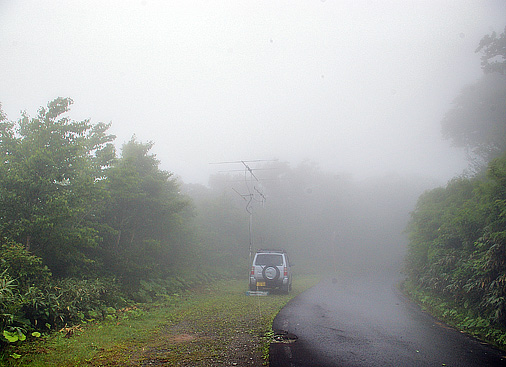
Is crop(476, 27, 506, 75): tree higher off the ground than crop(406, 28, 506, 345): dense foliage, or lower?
higher

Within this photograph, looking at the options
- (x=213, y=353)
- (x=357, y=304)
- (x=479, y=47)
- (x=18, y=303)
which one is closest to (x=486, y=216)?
(x=357, y=304)

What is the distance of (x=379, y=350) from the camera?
5.74 m

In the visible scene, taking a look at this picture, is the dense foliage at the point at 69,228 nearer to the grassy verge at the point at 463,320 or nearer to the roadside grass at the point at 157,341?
the roadside grass at the point at 157,341

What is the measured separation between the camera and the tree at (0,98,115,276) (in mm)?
8781

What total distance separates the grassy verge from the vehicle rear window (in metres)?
6.12

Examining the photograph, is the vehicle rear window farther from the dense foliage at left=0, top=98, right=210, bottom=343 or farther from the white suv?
the dense foliage at left=0, top=98, right=210, bottom=343

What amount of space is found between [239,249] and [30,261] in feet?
68.4

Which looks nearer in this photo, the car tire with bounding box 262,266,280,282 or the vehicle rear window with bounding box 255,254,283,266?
the car tire with bounding box 262,266,280,282

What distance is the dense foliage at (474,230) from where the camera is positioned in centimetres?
838

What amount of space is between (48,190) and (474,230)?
1411 cm

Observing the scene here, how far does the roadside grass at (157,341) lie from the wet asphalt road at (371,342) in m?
0.54

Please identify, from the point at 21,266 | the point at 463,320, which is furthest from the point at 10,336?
the point at 463,320

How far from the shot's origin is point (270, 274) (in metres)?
14.3

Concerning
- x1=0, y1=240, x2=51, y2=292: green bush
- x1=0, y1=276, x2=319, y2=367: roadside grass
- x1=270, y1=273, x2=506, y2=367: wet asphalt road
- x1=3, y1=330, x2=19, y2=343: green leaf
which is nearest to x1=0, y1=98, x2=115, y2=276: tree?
x1=0, y1=240, x2=51, y2=292: green bush
